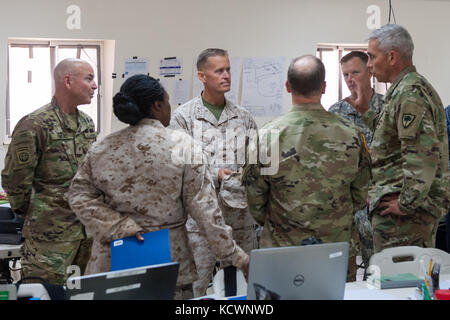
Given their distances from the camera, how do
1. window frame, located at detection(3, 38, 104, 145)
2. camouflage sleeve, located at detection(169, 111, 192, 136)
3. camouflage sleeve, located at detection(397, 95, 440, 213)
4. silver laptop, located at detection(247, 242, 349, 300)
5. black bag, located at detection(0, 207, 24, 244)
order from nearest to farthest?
silver laptop, located at detection(247, 242, 349, 300)
camouflage sleeve, located at detection(397, 95, 440, 213)
camouflage sleeve, located at detection(169, 111, 192, 136)
black bag, located at detection(0, 207, 24, 244)
window frame, located at detection(3, 38, 104, 145)

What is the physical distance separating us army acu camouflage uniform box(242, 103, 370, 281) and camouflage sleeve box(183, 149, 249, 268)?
35 cm

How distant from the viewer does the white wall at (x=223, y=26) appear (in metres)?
5.36

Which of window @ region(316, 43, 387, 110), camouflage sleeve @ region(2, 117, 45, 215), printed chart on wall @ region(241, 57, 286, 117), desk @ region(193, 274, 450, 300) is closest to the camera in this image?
desk @ region(193, 274, 450, 300)

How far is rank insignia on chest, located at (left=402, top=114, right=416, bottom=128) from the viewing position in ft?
8.35

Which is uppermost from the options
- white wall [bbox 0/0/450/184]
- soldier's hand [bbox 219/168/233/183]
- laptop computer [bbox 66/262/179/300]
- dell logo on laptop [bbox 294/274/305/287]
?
white wall [bbox 0/0/450/184]

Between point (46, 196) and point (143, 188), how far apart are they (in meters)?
1.14

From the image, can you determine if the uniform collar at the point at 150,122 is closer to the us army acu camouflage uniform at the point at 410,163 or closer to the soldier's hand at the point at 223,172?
the soldier's hand at the point at 223,172

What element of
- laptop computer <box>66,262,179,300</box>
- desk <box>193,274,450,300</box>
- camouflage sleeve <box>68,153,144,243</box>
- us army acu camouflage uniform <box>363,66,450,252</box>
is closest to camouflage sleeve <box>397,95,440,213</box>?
us army acu camouflage uniform <box>363,66,450,252</box>

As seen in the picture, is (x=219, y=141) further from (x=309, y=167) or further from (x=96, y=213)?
(x=96, y=213)

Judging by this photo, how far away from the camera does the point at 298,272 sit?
5.20ft

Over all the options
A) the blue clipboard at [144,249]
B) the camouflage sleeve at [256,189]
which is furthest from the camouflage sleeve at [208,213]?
the camouflage sleeve at [256,189]

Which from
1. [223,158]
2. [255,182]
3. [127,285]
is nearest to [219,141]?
[223,158]

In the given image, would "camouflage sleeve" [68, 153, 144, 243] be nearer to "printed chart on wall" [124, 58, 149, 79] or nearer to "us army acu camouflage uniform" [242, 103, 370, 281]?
"us army acu camouflage uniform" [242, 103, 370, 281]

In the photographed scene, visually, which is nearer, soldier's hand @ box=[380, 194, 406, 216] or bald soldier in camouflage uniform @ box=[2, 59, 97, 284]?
soldier's hand @ box=[380, 194, 406, 216]
